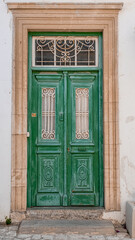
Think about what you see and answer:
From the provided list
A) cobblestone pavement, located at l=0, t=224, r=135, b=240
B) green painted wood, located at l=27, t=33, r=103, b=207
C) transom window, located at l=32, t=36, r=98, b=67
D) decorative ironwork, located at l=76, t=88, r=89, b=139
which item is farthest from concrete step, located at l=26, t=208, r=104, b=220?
transom window, located at l=32, t=36, r=98, b=67

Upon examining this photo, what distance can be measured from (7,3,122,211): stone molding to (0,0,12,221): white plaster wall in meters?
0.09

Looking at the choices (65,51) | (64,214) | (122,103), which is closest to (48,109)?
(65,51)

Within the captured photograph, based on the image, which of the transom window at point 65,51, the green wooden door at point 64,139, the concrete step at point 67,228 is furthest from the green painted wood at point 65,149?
the concrete step at point 67,228

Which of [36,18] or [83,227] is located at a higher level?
[36,18]

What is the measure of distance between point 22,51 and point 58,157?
2.01m

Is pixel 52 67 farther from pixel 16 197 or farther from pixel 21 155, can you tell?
pixel 16 197

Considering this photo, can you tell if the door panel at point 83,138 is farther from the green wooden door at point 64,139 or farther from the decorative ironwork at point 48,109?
the decorative ironwork at point 48,109

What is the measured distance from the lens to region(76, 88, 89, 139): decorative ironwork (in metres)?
5.23

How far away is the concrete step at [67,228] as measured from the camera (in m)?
4.50

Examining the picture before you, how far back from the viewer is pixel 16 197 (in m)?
4.90

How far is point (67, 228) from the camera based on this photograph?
179 inches

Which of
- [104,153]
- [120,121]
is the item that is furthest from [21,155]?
[120,121]

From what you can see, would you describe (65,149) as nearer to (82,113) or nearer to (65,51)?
(82,113)

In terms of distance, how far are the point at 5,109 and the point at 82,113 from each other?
1.39 metres
